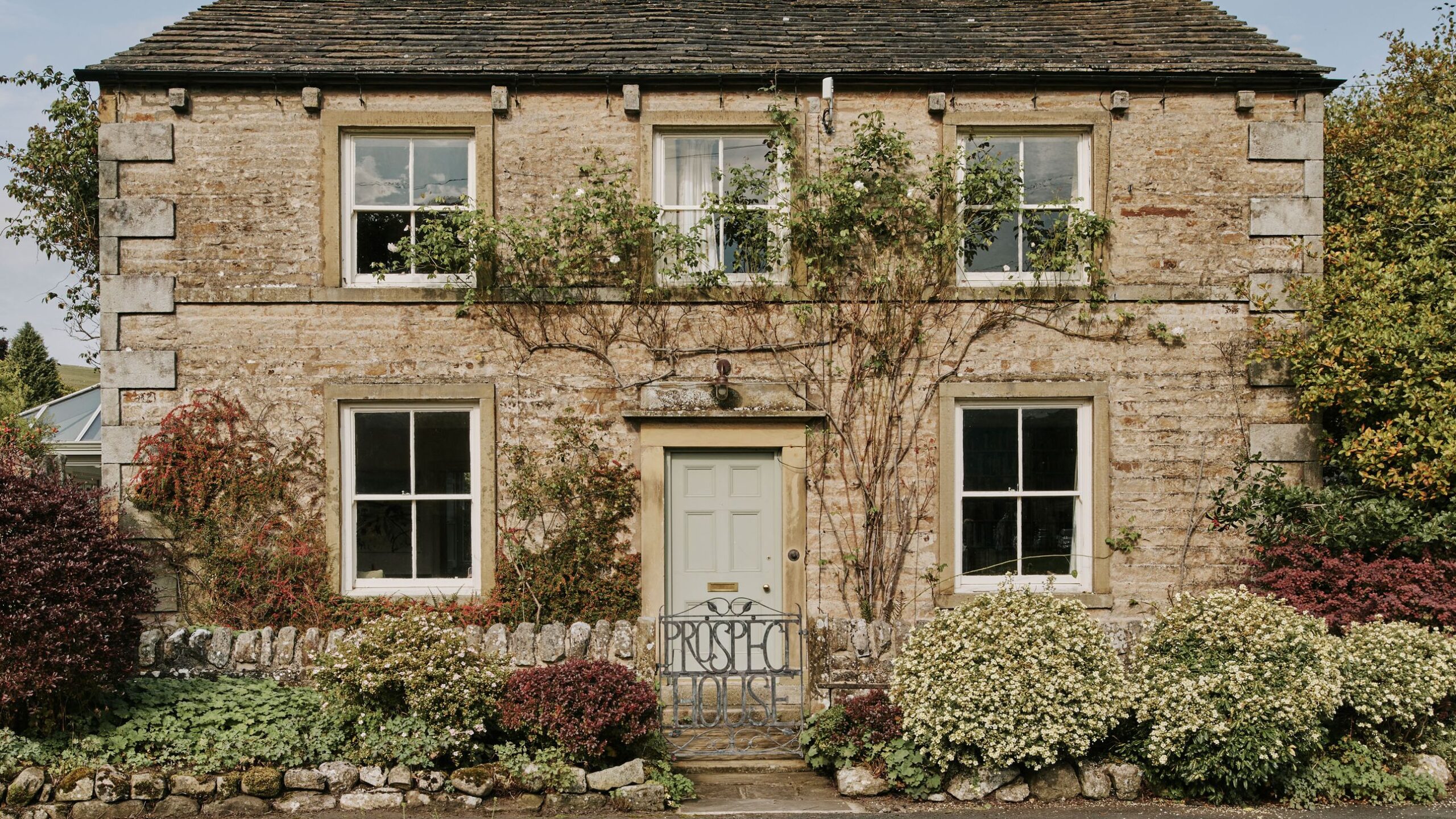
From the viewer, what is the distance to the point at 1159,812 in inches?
248

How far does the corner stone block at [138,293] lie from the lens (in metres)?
9.05

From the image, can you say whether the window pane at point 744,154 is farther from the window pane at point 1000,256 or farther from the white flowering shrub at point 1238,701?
the white flowering shrub at point 1238,701

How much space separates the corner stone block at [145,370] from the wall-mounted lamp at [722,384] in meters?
5.01

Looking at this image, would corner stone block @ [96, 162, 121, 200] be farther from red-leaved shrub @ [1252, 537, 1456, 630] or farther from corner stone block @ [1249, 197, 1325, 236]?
red-leaved shrub @ [1252, 537, 1456, 630]

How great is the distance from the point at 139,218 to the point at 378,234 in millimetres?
2131

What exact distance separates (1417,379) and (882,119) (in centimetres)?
509

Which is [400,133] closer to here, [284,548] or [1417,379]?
[284,548]

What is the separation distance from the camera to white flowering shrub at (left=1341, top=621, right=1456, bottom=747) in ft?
21.9

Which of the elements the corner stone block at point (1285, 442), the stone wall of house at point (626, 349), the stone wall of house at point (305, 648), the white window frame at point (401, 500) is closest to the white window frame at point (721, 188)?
the stone wall of house at point (626, 349)

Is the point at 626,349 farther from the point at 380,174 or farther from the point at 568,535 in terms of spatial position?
the point at 380,174

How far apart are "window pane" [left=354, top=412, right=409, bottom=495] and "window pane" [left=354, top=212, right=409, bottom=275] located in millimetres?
1433

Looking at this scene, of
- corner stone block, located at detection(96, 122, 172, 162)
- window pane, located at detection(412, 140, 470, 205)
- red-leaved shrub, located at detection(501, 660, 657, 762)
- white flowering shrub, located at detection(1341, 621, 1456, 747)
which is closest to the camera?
red-leaved shrub, located at detection(501, 660, 657, 762)

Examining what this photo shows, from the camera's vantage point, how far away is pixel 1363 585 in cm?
789

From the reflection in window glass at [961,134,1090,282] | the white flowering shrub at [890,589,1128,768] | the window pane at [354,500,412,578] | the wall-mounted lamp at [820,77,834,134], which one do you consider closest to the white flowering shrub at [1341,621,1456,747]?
the white flowering shrub at [890,589,1128,768]
